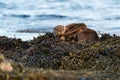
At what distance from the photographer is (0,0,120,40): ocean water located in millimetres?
16812

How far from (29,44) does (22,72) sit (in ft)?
16.8

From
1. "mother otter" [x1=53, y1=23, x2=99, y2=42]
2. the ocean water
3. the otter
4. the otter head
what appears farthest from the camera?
the ocean water

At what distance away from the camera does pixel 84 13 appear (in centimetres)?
2133

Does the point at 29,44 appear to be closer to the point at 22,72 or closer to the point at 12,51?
the point at 12,51

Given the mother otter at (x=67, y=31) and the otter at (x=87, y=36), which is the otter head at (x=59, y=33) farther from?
the otter at (x=87, y=36)

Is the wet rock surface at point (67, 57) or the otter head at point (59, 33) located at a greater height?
the otter head at point (59, 33)

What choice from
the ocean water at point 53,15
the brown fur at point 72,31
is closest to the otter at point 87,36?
the brown fur at point 72,31

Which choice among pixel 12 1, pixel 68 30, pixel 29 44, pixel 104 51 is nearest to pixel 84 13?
pixel 12 1

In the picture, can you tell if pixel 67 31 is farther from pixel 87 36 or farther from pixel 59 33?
pixel 87 36

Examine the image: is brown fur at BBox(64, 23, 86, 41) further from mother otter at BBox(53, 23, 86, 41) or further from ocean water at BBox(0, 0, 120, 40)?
ocean water at BBox(0, 0, 120, 40)

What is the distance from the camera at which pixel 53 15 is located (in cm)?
2067

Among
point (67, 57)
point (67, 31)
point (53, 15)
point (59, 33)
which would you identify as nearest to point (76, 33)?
point (67, 31)

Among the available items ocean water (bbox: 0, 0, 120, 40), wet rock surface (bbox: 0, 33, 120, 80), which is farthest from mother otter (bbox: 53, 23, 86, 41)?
ocean water (bbox: 0, 0, 120, 40)

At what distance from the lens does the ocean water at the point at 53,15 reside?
16812 millimetres
